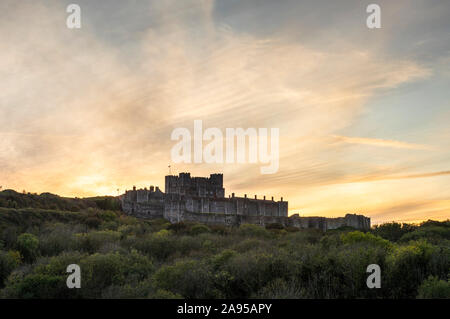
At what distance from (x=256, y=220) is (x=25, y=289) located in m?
57.6

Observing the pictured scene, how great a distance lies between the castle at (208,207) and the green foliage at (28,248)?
42.0 m

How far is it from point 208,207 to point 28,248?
2216 inches

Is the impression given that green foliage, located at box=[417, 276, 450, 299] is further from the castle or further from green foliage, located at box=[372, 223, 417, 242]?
the castle

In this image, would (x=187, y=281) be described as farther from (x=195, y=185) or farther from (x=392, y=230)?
(x=195, y=185)

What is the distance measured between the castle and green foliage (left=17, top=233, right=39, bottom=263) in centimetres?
4203

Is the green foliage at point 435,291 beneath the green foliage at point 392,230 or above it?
beneath

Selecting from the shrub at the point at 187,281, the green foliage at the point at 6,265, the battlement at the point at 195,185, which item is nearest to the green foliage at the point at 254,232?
the green foliage at the point at 6,265

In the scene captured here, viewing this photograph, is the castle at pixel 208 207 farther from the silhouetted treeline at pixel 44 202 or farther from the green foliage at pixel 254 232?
the green foliage at pixel 254 232

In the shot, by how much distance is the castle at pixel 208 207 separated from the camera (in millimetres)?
63250

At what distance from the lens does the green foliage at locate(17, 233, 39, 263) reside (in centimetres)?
1802
